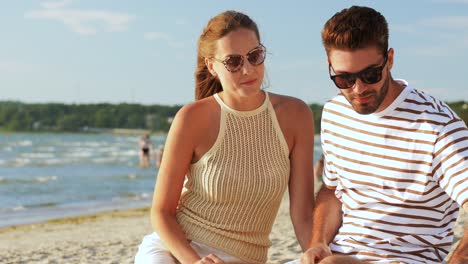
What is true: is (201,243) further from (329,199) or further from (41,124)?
(41,124)

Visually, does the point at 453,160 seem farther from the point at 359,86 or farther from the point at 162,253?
the point at 162,253

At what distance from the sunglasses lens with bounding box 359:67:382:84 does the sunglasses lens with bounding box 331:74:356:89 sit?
0.04 metres

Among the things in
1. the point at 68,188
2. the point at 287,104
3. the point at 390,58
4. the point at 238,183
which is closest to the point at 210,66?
the point at 287,104

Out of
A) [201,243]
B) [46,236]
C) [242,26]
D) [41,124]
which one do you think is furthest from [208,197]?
[41,124]

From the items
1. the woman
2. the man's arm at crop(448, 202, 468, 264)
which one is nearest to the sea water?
the woman

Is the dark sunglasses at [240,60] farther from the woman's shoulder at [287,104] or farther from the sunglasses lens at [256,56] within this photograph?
the woman's shoulder at [287,104]

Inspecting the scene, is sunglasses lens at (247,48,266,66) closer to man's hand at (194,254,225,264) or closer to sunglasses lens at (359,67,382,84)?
sunglasses lens at (359,67,382,84)

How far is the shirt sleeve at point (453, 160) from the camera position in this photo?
2.80 m

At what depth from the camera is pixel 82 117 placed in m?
74.6

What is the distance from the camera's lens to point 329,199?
10.9ft

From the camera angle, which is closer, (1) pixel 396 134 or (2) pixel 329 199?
(1) pixel 396 134

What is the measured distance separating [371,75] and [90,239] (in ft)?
28.8

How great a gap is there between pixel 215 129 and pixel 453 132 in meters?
1.16

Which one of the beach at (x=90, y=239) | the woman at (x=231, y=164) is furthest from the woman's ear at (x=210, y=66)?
the beach at (x=90, y=239)
